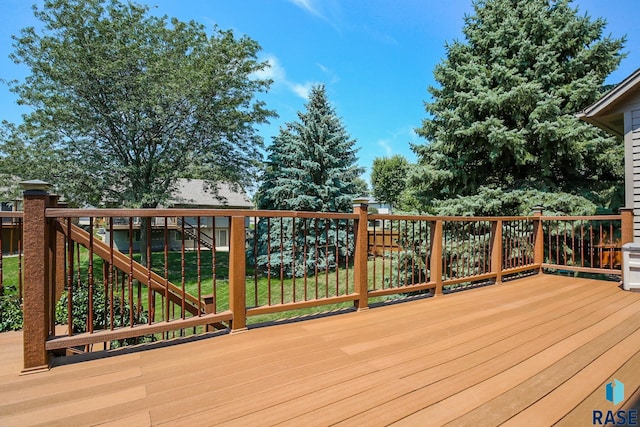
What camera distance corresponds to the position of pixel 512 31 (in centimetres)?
736

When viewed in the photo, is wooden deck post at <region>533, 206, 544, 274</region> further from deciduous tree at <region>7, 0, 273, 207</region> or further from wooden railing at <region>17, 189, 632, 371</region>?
deciduous tree at <region>7, 0, 273, 207</region>

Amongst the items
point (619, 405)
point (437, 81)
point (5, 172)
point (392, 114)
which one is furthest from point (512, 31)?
point (5, 172)

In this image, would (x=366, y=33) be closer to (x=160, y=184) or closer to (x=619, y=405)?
(x=160, y=184)

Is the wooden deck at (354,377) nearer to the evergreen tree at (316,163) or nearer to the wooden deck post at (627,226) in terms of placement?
the wooden deck post at (627,226)

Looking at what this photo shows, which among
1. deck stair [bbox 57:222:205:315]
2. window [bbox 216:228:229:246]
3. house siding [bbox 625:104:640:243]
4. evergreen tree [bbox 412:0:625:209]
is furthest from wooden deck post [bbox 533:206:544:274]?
window [bbox 216:228:229:246]

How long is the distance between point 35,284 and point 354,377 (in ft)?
6.04

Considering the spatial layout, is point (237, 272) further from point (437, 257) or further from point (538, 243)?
point (538, 243)

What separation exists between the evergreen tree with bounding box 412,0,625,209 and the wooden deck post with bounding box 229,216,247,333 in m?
6.16

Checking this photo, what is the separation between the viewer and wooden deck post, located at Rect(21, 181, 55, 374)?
1757mm

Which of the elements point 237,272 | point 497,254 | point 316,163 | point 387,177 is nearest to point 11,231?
point 237,272

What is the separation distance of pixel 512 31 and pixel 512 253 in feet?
18.4

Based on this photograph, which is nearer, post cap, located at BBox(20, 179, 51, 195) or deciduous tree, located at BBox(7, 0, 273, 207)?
post cap, located at BBox(20, 179, 51, 195)

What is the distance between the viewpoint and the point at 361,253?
3100mm

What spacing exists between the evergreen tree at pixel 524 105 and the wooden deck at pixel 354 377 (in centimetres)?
514
